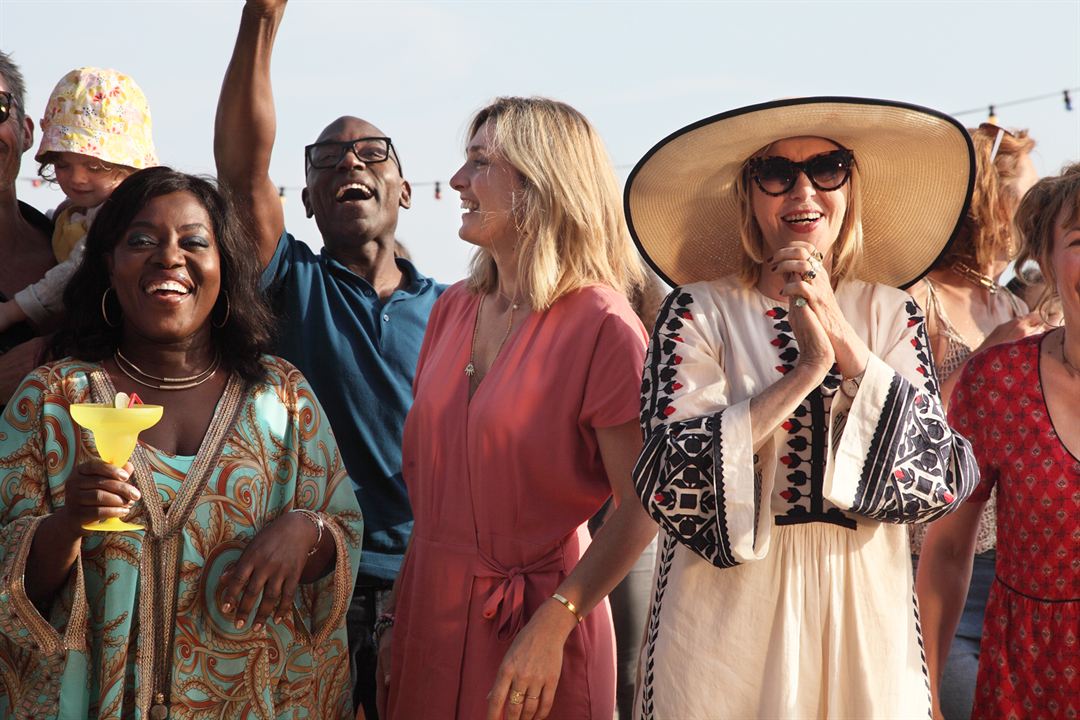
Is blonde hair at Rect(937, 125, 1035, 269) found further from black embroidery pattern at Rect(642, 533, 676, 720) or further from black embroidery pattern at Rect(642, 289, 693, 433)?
black embroidery pattern at Rect(642, 533, 676, 720)

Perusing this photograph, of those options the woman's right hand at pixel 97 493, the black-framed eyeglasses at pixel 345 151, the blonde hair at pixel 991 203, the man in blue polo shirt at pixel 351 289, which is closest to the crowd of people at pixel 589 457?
the woman's right hand at pixel 97 493

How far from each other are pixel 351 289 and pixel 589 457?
1415mm

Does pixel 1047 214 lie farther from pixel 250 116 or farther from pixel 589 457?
pixel 250 116

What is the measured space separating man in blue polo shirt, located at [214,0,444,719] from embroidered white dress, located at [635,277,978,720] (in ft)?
4.45

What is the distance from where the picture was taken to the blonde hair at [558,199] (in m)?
3.18

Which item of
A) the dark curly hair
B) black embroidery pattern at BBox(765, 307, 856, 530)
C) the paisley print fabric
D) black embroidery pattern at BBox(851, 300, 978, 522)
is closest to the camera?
black embroidery pattern at BBox(851, 300, 978, 522)

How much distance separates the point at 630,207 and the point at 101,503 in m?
1.50

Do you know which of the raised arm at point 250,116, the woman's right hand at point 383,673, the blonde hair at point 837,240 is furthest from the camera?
the raised arm at point 250,116

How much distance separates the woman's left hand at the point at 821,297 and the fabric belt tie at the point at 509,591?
0.92 m

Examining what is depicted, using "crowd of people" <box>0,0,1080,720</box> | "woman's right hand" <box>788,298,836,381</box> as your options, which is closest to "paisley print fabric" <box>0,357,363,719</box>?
"crowd of people" <box>0,0,1080,720</box>

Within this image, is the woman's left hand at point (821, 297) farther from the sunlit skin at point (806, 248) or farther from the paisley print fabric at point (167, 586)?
the paisley print fabric at point (167, 586)

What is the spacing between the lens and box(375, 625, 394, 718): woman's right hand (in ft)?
11.0

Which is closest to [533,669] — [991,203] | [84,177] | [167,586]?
[167,586]

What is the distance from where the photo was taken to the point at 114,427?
2625 millimetres
